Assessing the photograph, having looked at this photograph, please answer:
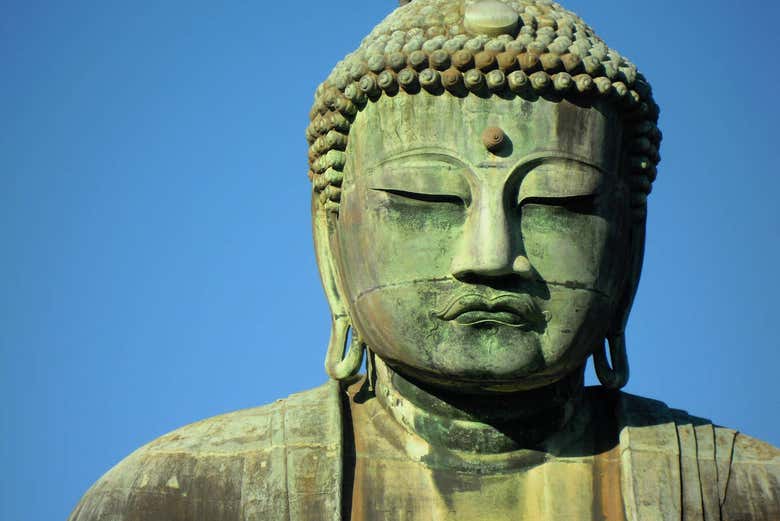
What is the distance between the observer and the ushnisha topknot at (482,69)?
40.6 ft

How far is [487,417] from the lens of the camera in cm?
1282

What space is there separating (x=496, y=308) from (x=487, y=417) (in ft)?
3.51

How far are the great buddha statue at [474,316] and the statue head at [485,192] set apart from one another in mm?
15

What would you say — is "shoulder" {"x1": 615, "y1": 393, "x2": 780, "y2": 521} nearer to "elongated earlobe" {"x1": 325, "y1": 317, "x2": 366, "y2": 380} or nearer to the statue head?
the statue head

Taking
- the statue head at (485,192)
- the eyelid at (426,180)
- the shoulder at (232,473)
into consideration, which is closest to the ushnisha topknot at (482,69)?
the statue head at (485,192)

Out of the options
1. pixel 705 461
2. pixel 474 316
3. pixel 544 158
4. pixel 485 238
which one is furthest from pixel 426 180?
pixel 705 461

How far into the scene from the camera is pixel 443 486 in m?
12.7

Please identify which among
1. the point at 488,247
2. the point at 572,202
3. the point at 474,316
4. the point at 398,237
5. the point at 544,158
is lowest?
the point at 474,316

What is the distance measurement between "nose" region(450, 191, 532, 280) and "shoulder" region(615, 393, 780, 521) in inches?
63.3

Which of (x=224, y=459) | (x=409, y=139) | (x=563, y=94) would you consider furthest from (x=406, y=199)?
(x=224, y=459)

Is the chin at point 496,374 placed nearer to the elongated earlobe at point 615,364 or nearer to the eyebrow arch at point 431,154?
the elongated earlobe at point 615,364

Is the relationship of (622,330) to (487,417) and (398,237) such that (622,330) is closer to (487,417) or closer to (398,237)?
(487,417)

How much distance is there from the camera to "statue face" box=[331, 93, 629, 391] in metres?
12.1

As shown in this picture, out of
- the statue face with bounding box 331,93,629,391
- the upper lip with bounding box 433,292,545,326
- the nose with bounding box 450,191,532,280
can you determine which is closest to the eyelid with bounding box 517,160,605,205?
the statue face with bounding box 331,93,629,391
